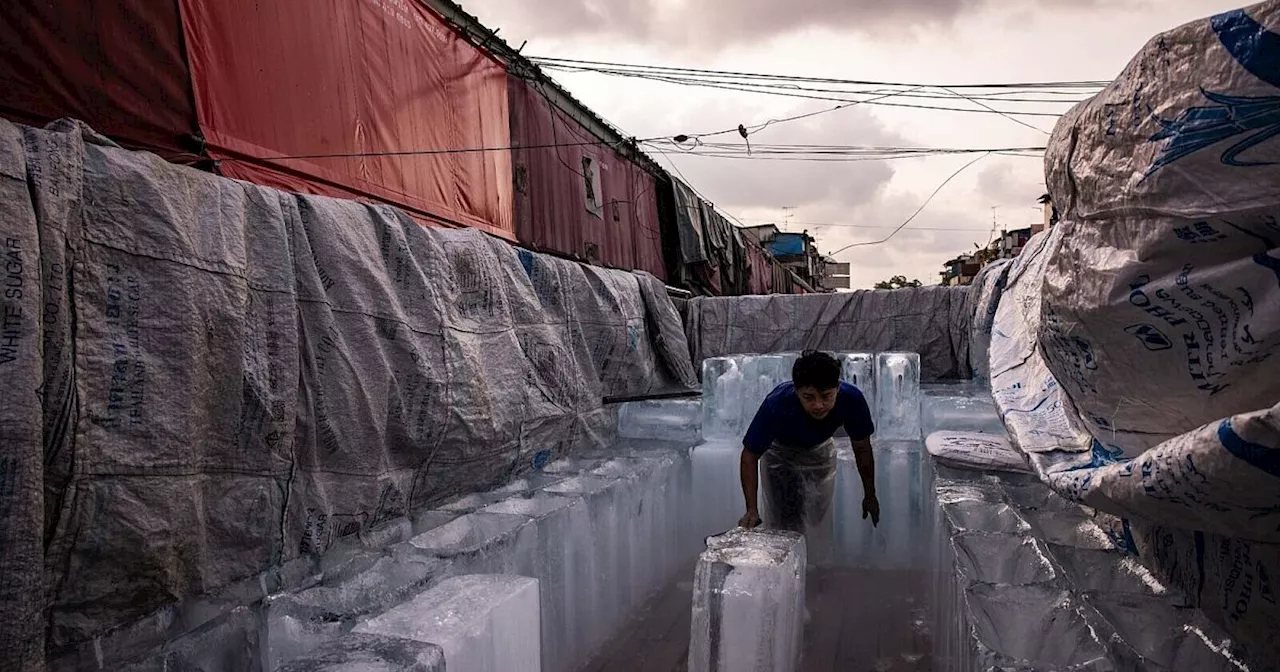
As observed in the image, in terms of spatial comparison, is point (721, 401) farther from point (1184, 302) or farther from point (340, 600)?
point (1184, 302)

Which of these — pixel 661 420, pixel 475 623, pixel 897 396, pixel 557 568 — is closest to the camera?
pixel 475 623

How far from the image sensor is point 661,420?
196 inches

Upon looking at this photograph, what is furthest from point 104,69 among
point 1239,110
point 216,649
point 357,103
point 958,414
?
point 958,414

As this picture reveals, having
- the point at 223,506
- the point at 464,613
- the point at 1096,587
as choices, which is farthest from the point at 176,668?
the point at 1096,587

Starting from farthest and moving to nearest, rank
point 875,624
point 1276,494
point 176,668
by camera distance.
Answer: point 875,624, point 176,668, point 1276,494

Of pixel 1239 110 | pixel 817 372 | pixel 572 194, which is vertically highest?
pixel 572 194

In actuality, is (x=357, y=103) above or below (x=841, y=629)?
above

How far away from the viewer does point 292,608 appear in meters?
1.83

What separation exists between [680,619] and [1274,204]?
313 centimetres

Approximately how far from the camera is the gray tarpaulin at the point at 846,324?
267 inches

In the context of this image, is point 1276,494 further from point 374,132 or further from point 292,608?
point 374,132

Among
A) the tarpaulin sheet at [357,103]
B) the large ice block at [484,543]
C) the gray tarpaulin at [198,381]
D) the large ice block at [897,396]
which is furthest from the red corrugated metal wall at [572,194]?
the large ice block at [484,543]

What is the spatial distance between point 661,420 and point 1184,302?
156 inches

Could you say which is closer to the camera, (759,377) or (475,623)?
(475,623)
